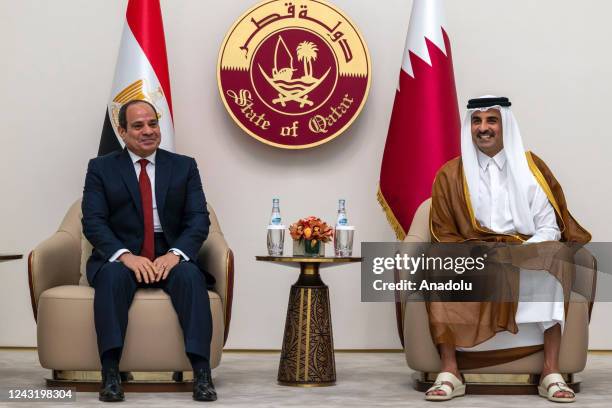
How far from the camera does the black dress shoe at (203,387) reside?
3.93 meters

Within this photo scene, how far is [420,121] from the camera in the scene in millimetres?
5473

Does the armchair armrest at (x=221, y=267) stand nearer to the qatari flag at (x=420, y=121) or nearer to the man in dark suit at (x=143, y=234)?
the man in dark suit at (x=143, y=234)

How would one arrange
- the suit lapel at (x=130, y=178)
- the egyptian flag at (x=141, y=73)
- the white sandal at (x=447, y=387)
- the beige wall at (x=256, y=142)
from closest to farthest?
1. the white sandal at (x=447, y=387)
2. the suit lapel at (x=130, y=178)
3. the egyptian flag at (x=141, y=73)
4. the beige wall at (x=256, y=142)

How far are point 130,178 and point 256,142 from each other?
155 cm

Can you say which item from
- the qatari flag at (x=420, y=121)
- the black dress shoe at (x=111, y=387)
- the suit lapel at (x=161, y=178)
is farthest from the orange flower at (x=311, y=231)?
the black dress shoe at (x=111, y=387)

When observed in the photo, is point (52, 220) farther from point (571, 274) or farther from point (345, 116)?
point (571, 274)

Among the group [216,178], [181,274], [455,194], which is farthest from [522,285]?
[216,178]

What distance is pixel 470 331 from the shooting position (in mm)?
4160

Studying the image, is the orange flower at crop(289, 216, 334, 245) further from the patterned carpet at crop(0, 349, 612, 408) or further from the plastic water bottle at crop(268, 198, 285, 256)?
the patterned carpet at crop(0, 349, 612, 408)

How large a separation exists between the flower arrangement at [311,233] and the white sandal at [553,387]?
1220 millimetres

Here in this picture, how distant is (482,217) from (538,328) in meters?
0.58

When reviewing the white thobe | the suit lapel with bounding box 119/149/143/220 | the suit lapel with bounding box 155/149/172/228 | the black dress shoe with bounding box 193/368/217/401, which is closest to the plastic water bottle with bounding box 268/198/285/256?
the suit lapel with bounding box 155/149/172/228

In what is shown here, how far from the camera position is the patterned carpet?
394cm

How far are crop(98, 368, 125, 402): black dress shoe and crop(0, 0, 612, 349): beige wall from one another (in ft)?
6.36
